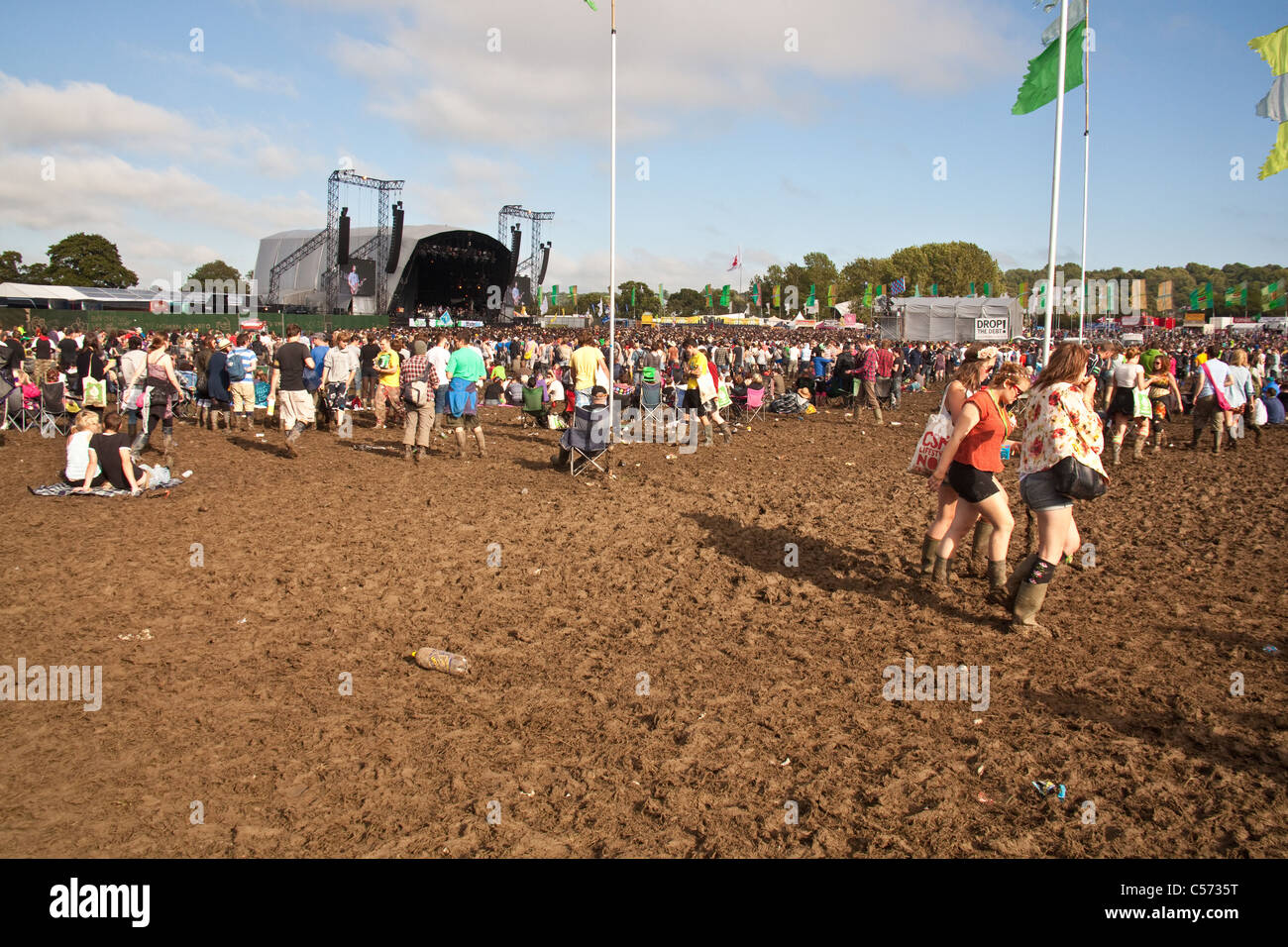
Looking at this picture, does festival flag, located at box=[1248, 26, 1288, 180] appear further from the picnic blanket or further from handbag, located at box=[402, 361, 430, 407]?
the picnic blanket

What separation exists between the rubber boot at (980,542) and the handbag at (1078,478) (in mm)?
1318

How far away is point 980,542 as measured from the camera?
6410mm

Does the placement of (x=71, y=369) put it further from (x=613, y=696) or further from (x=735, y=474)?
(x=613, y=696)

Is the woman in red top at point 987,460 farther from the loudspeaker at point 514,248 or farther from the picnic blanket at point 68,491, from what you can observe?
the loudspeaker at point 514,248

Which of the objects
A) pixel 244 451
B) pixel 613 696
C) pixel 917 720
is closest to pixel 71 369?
pixel 244 451

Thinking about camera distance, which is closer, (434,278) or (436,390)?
(436,390)

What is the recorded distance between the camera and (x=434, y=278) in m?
61.5

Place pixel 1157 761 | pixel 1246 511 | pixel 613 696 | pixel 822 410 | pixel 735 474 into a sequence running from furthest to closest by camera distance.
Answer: pixel 822 410 < pixel 735 474 < pixel 1246 511 < pixel 613 696 < pixel 1157 761

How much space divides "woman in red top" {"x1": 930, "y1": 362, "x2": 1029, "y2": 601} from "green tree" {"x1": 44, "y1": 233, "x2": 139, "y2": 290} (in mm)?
93549

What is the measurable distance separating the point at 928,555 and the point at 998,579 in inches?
25.5

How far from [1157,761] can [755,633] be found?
7.76 feet

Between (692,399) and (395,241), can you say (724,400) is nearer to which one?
(692,399)

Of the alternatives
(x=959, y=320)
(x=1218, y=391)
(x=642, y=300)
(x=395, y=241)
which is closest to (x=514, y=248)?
(x=395, y=241)

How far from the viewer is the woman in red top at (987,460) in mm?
5359
